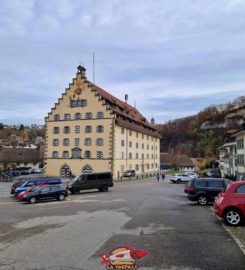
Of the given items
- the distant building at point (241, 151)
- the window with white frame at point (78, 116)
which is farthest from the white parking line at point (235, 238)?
the window with white frame at point (78, 116)

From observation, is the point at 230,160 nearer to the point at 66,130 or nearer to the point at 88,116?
the point at 88,116

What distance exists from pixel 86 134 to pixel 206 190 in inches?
1662

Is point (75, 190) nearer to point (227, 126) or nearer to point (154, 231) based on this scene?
point (154, 231)

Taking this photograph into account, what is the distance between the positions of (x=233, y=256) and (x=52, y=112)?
60.2 metres

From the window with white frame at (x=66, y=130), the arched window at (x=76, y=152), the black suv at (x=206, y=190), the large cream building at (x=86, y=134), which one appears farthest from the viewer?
the window with white frame at (x=66, y=130)

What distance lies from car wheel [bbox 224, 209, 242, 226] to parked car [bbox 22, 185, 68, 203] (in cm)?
1850

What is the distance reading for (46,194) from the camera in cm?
2777

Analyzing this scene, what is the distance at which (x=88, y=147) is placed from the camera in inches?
2426

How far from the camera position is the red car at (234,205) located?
12.0 metres

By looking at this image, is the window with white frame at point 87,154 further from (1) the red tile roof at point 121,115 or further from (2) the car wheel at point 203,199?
(2) the car wheel at point 203,199

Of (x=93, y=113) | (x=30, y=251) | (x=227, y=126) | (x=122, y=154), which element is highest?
(x=227, y=126)

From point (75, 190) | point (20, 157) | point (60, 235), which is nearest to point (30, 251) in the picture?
point (60, 235)

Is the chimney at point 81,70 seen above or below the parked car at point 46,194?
above

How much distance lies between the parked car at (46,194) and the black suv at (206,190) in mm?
11658
